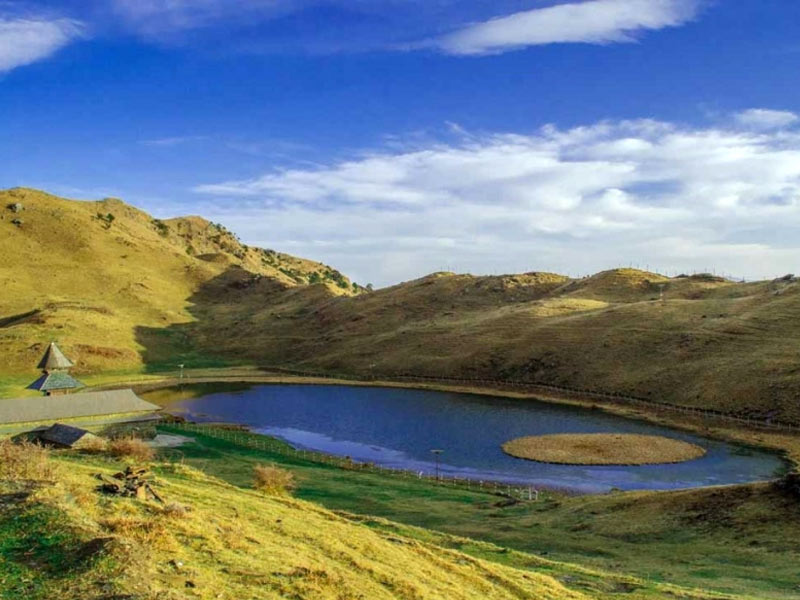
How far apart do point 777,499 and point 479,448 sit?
36.7 meters

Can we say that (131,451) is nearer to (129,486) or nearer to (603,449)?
(129,486)

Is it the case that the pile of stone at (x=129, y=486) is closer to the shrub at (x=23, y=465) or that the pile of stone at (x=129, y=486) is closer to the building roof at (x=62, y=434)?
the shrub at (x=23, y=465)

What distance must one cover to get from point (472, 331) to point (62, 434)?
95.1m

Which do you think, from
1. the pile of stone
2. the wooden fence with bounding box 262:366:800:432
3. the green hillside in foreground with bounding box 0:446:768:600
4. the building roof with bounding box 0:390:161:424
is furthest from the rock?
the building roof with bounding box 0:390:161:424

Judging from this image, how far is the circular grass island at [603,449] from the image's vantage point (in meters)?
64.4

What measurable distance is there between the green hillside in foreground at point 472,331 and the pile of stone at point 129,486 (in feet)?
240

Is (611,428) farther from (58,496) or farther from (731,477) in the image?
(58,496)

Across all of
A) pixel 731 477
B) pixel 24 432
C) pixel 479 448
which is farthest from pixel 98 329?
pixel 731 477

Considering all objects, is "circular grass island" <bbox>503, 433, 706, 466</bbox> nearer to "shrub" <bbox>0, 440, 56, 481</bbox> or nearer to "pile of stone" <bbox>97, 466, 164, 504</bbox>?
"pile of stone" <bbox>97, 466, 164, 504</bbox>

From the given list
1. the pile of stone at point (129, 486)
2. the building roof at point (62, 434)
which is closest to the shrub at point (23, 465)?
the pile of stone at point (129, 486)

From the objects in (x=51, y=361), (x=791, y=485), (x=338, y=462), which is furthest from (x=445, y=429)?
(x=791, y=485)

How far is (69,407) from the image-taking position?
60594 millimetres

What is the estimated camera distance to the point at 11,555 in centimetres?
1700

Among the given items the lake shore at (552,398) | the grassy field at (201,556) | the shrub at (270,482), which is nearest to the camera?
the grassy field at (201,556)
